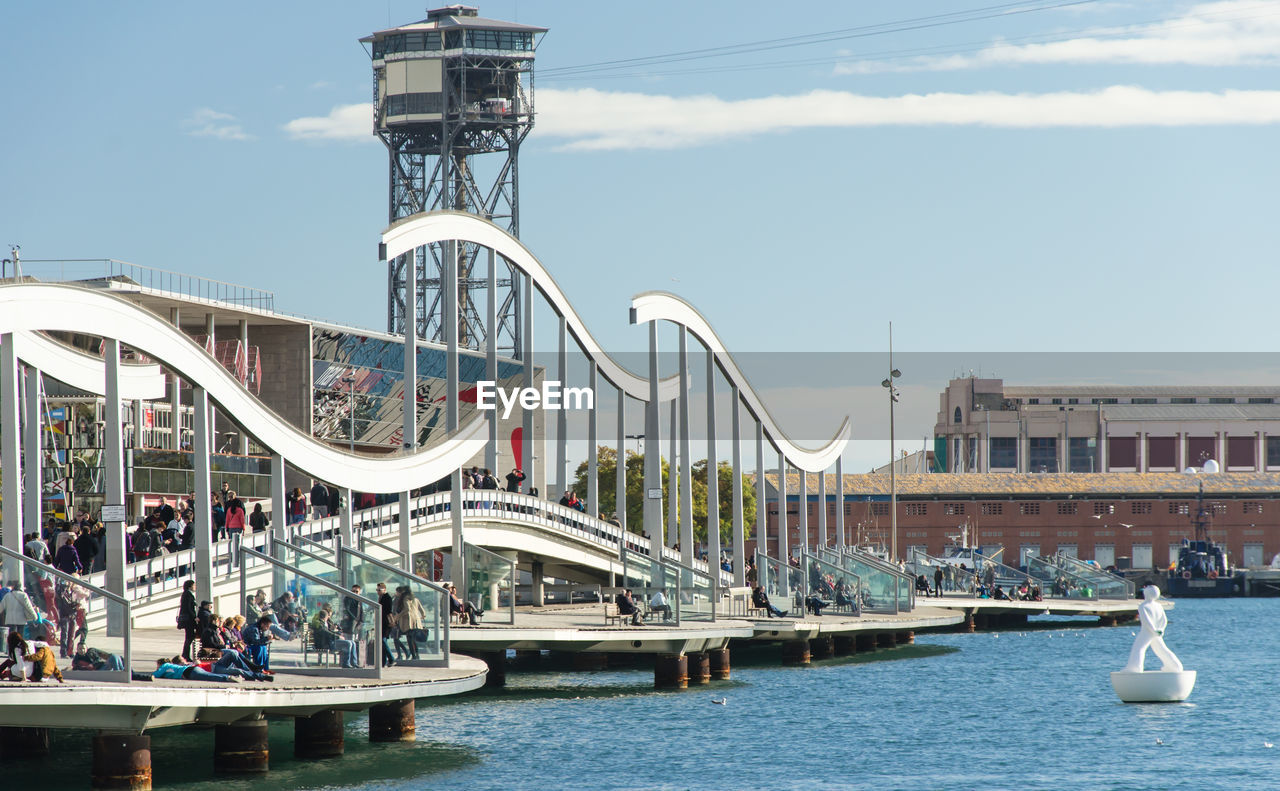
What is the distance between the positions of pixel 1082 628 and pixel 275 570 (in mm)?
50866

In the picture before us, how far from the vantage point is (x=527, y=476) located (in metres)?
50.8

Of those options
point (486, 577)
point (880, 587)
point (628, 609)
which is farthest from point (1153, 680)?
point (880, 587)

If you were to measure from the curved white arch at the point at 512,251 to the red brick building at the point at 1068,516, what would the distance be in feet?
228

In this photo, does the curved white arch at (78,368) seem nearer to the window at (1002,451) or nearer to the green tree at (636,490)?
the green tree at (636,490)

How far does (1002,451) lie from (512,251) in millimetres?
105605

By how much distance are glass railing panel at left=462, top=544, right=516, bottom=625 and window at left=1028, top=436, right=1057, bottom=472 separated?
11343cm

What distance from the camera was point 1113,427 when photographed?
467ft

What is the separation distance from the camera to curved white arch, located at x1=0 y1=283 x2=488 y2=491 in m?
25.4

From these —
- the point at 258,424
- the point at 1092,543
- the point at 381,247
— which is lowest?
the point at 1092,543

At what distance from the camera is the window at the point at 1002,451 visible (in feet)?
479

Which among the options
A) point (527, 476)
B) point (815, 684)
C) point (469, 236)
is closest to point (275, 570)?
point (469, 236)

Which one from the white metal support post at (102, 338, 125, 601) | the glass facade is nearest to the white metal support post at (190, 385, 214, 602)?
the white metal support post at (102, 338, 125, 601)

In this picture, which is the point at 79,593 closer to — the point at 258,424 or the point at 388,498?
the point at 258,424

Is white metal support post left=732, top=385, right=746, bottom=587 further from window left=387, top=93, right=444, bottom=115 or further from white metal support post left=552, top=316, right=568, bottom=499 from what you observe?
window left=387, top=93, right=444, bottom=115
